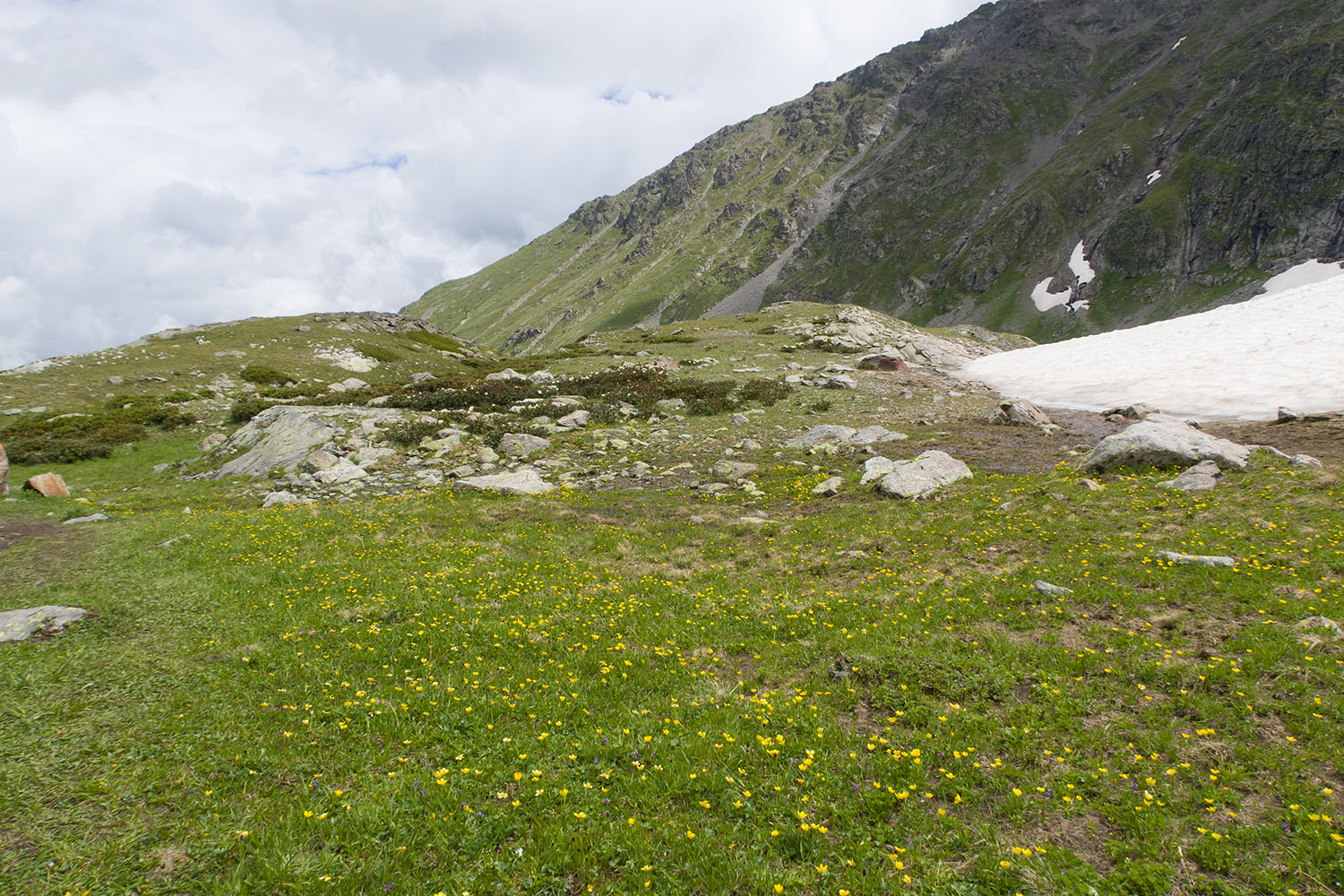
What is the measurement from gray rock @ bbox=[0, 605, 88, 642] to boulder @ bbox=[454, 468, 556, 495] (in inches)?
488

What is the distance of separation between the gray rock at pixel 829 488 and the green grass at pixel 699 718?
5550mm

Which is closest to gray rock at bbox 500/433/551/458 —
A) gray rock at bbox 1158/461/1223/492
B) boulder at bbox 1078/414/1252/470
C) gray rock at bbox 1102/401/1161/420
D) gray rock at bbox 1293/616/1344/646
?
boulder at bbox 1078/414/1252/470

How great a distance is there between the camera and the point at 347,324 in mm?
67250

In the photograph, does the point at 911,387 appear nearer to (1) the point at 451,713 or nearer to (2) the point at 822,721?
(2) the point at 822,721

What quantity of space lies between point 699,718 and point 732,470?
16684 millimetres

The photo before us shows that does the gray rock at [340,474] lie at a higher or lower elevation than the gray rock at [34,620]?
higher

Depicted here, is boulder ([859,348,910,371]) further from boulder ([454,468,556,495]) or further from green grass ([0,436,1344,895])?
boulder ([454,468,556,495])

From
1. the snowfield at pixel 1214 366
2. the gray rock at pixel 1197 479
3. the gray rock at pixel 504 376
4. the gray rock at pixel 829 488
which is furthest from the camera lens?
the gray rock at pixel 504 376

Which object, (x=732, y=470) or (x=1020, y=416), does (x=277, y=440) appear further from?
(x=1020, y=416)

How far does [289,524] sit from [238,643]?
27.9 feet

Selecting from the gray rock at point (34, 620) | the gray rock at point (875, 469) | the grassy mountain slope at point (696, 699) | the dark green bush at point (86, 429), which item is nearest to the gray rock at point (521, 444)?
the grassy mountain slope at point (696, 699)

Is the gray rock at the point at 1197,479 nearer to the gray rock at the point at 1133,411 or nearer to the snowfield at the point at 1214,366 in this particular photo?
the snowfield at the point at 1214,366

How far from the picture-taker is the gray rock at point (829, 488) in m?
20.9

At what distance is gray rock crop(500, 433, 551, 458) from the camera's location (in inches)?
1102
